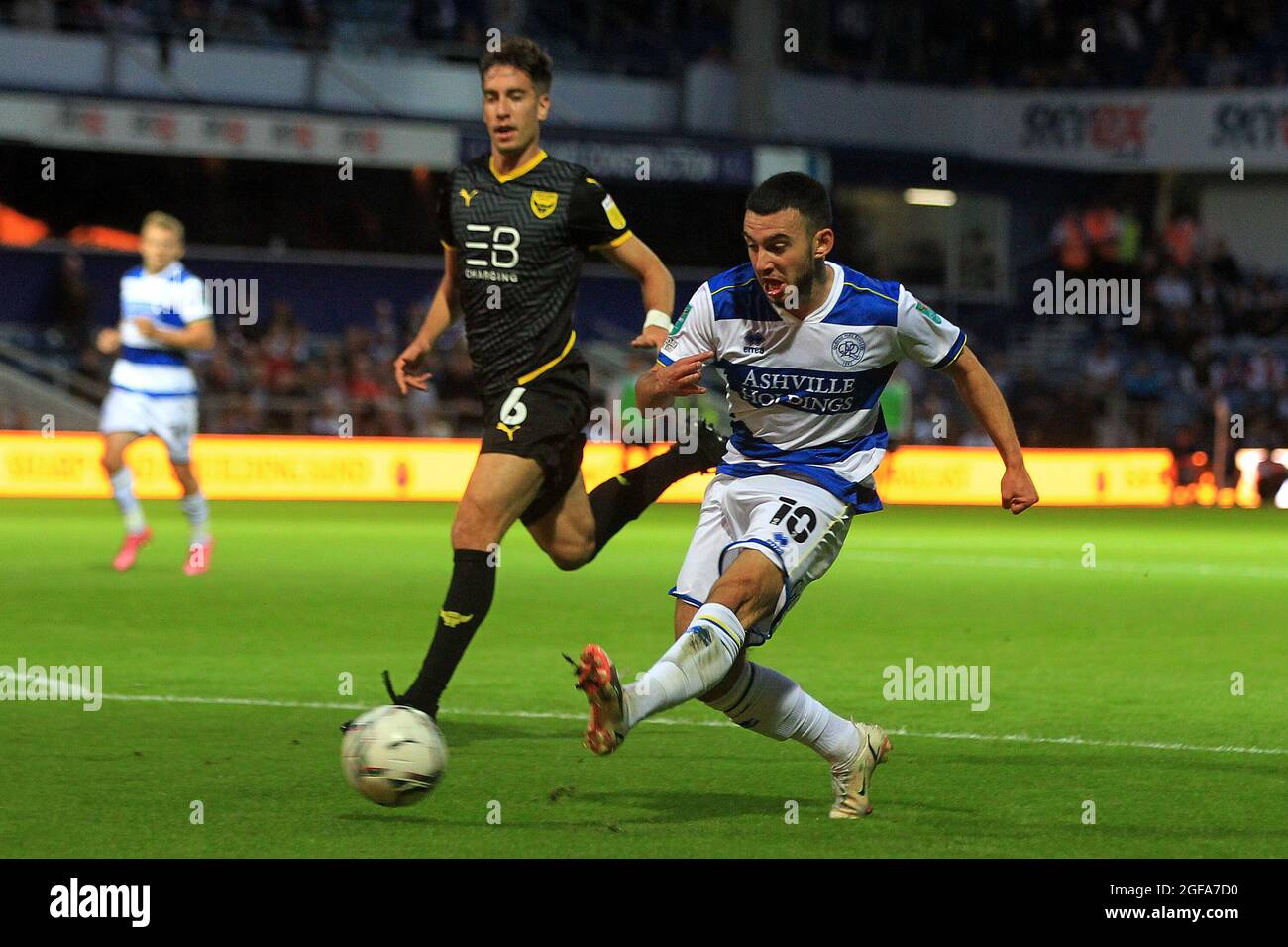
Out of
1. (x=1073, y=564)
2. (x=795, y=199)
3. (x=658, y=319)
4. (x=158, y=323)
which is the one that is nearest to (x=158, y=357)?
(x=158, y=323)

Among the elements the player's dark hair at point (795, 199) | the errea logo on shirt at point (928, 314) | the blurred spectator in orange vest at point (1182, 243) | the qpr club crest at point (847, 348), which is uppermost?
the blurred spectator in orange vest at point (1182, 243)

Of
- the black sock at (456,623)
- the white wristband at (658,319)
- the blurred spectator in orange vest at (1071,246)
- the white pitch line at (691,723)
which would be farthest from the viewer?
the blurred spectator in orange vest at (1071,246)

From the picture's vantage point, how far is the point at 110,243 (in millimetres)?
32062

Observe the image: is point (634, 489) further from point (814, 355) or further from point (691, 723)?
point (814, 355)

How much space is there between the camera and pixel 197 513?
14523 millimetres

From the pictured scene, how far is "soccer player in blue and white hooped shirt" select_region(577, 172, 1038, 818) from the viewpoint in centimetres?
621

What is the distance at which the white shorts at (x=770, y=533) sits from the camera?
20.5 ft

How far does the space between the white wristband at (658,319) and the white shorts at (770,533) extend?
3.24 feet

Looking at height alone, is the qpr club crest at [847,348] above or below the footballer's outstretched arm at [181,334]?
below

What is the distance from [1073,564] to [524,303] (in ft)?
33.1

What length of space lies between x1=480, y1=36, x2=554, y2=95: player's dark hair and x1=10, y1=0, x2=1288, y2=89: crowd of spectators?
2577 cm

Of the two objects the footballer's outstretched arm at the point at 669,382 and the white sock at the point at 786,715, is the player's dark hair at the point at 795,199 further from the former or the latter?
the white sock at the point at 786,715

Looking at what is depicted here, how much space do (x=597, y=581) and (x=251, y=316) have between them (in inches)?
708

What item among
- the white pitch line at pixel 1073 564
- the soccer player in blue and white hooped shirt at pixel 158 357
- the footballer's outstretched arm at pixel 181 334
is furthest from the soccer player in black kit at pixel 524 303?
the white pitch line at pixel 1073 564
